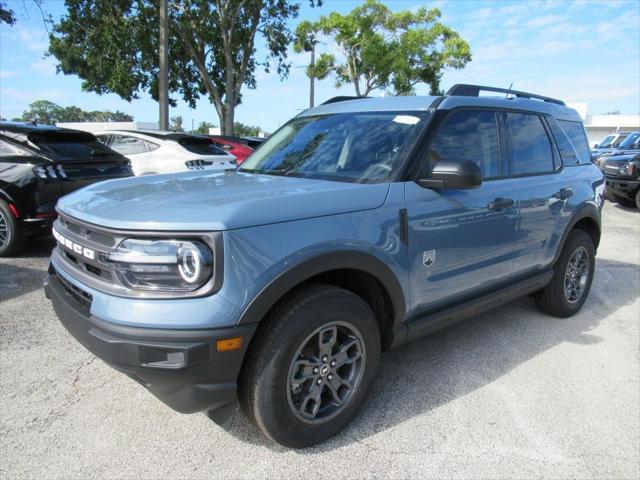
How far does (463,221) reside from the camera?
291 centimetres

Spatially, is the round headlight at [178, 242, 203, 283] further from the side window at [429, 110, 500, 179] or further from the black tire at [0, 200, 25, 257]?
the black tire at [0, 200, 25, 257]

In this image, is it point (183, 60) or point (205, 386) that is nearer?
point (205, 386)

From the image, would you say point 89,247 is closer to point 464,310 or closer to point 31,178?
point 464,310

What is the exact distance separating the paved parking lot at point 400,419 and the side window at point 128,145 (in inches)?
223

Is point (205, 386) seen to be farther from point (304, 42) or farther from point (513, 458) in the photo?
point (304, 42)

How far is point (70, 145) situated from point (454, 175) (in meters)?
5.19

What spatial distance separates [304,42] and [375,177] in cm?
2390

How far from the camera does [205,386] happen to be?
2.01 meters

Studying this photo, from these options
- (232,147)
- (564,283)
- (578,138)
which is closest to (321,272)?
(564,283)

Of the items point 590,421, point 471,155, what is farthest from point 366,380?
point 471,155

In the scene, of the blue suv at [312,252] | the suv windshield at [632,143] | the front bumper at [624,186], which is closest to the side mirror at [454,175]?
the blue suv at [312,252]

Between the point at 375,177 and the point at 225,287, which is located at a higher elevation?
the point at 375,177

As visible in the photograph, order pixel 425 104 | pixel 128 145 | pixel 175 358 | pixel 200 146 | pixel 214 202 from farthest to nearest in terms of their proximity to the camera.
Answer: pixel 200 146 → pixel 128 145 → pixel 425 104 → pixel 214 202 → pixel 175 358

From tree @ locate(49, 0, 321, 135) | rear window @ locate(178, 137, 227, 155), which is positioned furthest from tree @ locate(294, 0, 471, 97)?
rear window @ locate(178, 137, 227, 155)
